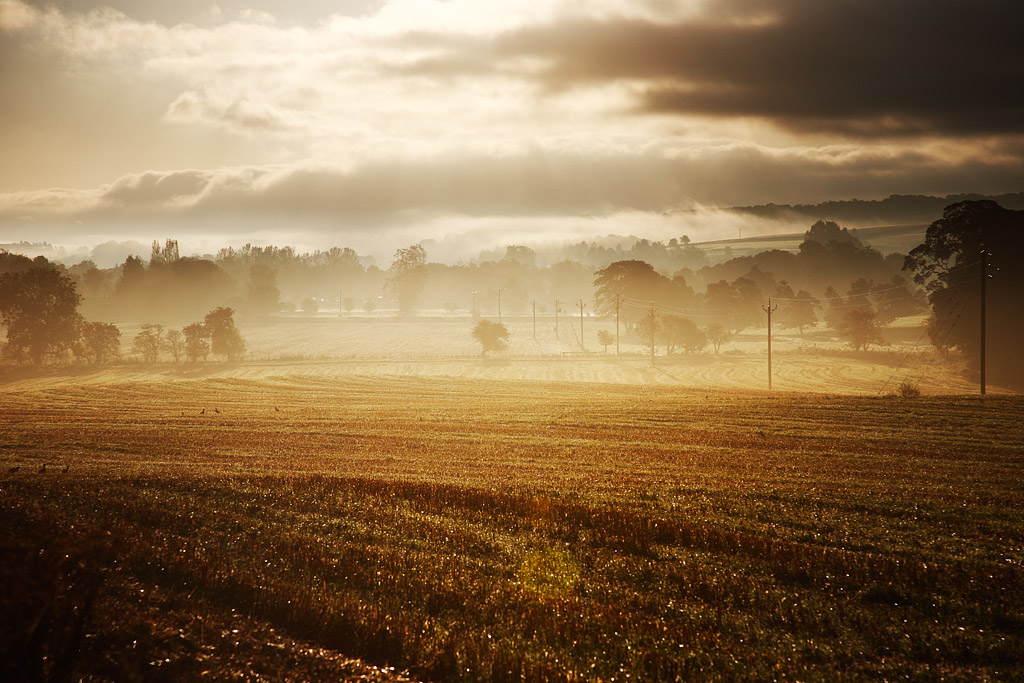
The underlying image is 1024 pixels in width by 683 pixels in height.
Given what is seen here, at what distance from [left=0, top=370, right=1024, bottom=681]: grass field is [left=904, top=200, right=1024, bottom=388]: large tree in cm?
5401

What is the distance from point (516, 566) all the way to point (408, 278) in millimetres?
170910

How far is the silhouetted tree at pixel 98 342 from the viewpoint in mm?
85562

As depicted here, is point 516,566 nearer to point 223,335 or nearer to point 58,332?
point 223,335

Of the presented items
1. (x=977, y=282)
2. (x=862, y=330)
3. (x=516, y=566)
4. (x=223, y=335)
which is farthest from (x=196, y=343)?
(x=977, y=282)

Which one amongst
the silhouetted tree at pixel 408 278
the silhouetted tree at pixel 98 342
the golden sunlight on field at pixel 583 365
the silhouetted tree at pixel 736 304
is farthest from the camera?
the silhouetted tree at pixel 408 278

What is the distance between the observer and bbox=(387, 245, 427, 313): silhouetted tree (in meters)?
176

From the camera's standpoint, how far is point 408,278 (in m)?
178

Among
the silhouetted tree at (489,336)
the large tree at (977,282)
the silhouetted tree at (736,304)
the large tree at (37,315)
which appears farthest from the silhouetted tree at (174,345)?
→ the large tree at (977,282)

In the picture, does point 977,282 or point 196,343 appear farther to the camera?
point 196,343

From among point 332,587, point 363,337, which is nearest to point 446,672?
point 332,587

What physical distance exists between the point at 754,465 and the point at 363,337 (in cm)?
11678

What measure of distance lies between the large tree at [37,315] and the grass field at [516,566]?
73435 mm

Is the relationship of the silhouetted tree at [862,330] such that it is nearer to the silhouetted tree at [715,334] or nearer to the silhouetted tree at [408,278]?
the silhouetted tree at [715,334]

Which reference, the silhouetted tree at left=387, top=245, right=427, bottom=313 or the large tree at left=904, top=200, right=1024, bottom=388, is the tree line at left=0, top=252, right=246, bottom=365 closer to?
the silhouetted tree at left=387, top=245, right=427, bottom=313
